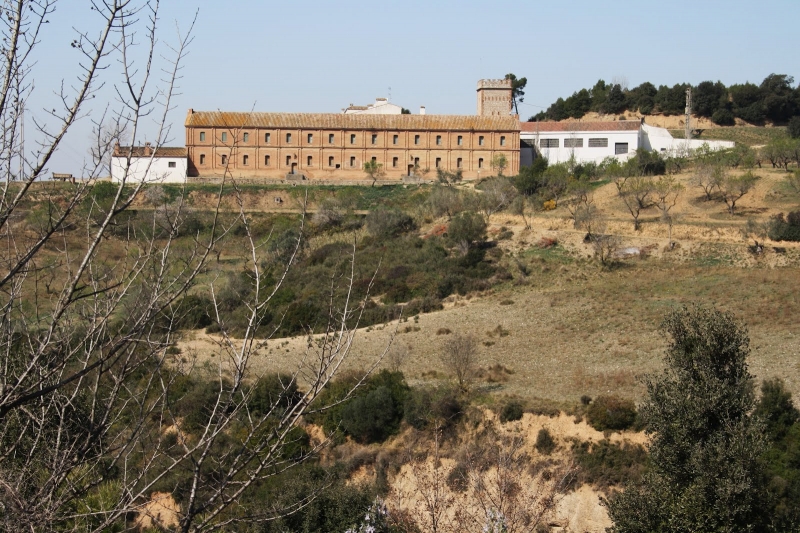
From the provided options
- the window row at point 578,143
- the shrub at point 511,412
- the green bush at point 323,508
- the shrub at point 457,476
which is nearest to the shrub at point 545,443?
the shrub at point 511,412

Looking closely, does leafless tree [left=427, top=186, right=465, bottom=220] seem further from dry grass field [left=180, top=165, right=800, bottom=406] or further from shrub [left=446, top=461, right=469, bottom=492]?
shrub [left=446, top=461, right=469, bottom=492]

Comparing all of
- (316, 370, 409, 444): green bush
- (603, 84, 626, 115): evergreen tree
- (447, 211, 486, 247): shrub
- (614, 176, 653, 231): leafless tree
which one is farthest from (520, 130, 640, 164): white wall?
(316, 370, 409, 444): green bush

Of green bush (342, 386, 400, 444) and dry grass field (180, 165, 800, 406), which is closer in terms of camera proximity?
green bush (342, 386, 400, 444)

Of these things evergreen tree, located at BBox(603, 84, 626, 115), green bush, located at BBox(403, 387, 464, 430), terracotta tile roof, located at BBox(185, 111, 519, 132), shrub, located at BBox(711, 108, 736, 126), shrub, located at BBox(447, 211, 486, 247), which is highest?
evergreen tree, located at BBox(603, 84, 626, 115)

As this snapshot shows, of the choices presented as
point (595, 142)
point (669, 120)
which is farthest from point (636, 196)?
point (669, 120)

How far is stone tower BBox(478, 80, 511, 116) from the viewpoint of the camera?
62531 mm

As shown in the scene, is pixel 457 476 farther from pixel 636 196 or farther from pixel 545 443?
pixel 636 196

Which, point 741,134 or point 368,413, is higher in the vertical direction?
point 741,134

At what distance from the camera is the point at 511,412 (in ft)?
71.0

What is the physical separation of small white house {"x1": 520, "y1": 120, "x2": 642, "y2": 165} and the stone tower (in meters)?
5.74

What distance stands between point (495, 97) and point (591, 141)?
943cm

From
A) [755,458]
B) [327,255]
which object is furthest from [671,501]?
[327,255]

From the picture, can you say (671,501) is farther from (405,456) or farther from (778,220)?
(778,220)

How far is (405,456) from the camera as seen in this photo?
21000mm
